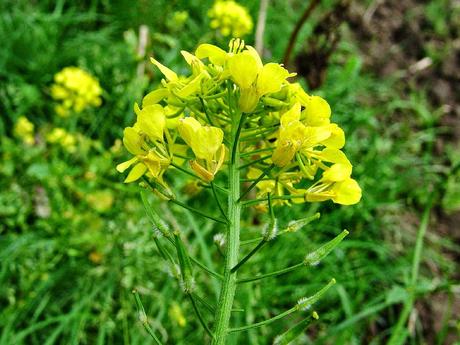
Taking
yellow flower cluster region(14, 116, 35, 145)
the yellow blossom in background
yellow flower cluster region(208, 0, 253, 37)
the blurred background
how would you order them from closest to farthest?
the yellow blossom in background
the blurred background
yellow flower cluster region(14, 116, 35, 145)
yellow flower cluster region(208, 0, 253, 37)

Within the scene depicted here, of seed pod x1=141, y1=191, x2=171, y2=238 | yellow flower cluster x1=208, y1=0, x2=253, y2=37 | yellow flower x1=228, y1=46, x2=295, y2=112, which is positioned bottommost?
seed pod x1=141, y1=191, x2=171, y2=238

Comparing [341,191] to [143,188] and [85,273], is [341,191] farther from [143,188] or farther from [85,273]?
[85,273]

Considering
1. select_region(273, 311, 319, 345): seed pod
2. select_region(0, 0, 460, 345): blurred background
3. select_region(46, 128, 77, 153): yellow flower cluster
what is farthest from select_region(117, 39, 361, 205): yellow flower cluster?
select_region(46, 128, 77, 153): yellow flower cluster

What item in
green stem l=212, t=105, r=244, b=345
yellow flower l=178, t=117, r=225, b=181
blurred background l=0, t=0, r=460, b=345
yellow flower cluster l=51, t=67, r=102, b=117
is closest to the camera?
yellow flower l=178, t=117, r=225, b=181

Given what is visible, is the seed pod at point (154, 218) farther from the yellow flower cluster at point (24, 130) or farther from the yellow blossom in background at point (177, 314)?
the yellow flower cluster at point (24, 130)

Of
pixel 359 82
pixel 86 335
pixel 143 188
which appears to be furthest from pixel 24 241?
pixel 359 82

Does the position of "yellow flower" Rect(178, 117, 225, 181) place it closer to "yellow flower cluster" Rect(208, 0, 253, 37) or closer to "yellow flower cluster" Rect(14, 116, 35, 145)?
"yellow flower cluster" Rect(14, 116, 35, 145)
